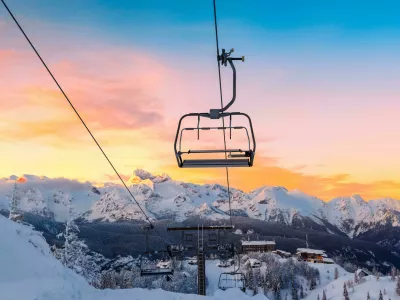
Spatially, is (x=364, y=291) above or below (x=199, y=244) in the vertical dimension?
below

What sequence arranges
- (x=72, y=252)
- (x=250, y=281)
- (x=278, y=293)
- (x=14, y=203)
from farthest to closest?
(x=278, y=293) < (x=250, y=281) < (x=72, y=252) < (x=14, y=203)

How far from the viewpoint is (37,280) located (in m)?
17.3

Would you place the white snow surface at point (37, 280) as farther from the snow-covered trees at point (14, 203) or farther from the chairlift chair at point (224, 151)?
the snow-covered trees at point (14, 203)

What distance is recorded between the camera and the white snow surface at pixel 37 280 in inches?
598

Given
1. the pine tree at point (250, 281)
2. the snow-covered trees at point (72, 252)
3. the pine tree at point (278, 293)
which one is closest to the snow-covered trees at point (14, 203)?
the snow-covered trees at point (72, 252)

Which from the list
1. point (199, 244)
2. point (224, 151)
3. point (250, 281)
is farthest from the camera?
point (250, 281)

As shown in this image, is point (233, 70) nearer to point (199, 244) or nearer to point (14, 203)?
point (199, 244)

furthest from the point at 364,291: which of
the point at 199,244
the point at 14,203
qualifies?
the point at 199,244

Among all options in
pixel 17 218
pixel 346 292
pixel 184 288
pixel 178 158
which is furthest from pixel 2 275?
pixel 346 292

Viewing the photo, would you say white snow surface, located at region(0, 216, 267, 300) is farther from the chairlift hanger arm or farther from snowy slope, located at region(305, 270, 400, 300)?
snowy slope, located at region(305, 270, 400, 300)

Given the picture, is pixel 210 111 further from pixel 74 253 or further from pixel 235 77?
pixel 74 253

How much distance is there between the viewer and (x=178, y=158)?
1006cm

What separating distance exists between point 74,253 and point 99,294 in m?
52.4

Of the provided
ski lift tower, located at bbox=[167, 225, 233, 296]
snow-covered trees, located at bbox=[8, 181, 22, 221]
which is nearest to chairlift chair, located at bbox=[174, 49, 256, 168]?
ski lift tower, located at bbox=[167, 225, 233, 296]
